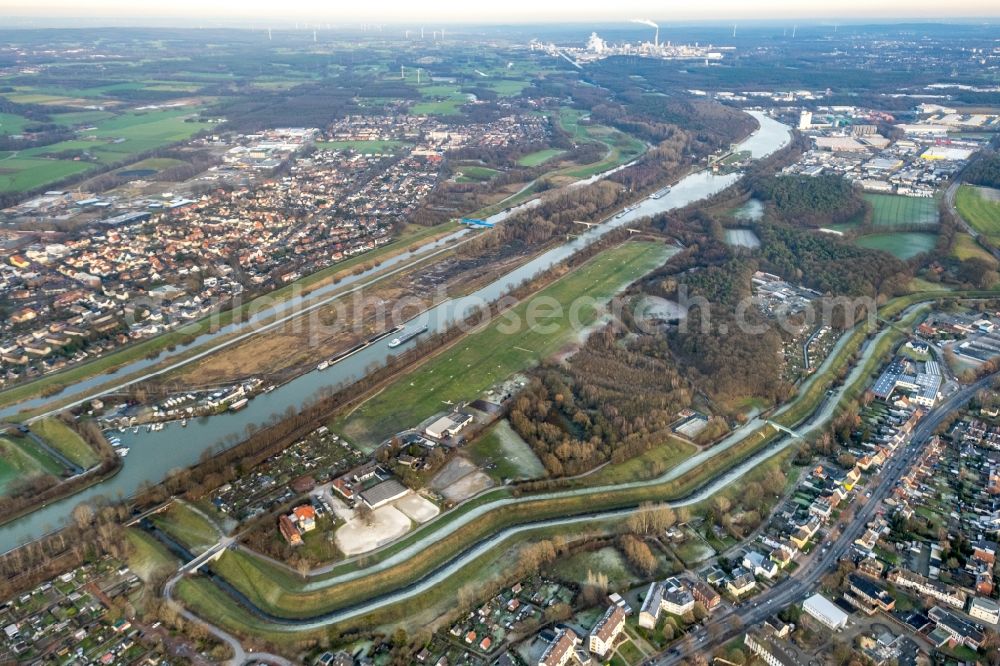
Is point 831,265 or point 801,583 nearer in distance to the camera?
point 801,583

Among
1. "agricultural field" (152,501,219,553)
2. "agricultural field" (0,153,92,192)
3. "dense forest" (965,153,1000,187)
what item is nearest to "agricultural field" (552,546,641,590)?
"agricultural field" (152,501,219,553)

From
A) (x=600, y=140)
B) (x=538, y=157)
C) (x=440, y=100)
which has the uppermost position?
(x=440, y=100)

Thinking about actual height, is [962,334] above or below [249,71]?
below

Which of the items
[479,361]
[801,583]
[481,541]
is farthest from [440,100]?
[801,583]

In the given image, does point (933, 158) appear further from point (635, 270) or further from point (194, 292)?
point (194, 292)

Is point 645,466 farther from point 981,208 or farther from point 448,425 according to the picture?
point 981,208

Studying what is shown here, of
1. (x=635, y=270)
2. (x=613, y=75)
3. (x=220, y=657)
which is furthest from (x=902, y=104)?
(x=220, y=657)

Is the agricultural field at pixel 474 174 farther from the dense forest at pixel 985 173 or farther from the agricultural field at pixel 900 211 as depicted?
the dense forest at pixel 985 173
